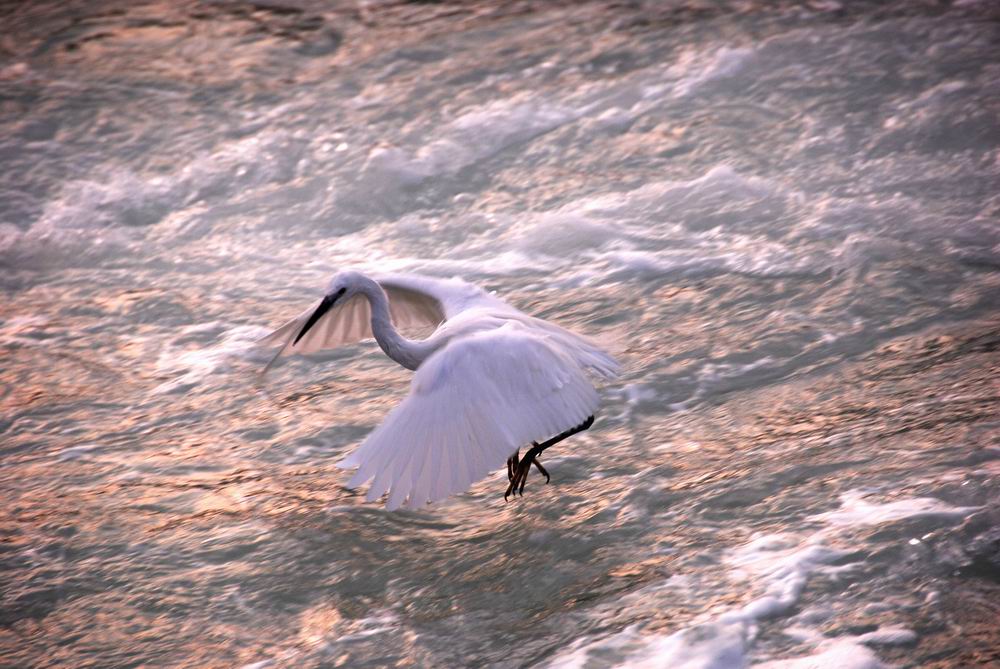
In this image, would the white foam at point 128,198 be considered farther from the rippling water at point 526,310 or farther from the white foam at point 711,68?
the white foam at point 711,68

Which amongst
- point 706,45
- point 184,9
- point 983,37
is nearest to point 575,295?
point 706,45

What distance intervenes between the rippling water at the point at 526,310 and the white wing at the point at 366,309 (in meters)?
0.34

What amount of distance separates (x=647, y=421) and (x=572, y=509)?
0.68m

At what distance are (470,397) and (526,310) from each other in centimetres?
216

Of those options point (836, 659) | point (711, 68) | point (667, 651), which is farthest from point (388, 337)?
point (711, 68)

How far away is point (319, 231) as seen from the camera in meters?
7.19

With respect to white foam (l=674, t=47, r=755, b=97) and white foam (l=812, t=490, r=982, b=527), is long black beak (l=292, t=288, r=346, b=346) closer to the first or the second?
white foam (l=812, t=490, r=982, b=527)

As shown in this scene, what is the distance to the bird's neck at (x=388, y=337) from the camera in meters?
4.34

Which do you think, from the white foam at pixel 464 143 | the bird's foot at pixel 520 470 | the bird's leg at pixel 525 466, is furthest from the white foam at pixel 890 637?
the white foam at pixel 464 143

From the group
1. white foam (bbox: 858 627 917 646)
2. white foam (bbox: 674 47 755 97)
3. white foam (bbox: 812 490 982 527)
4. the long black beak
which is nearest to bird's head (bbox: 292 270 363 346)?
the long black beak

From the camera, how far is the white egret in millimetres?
3711

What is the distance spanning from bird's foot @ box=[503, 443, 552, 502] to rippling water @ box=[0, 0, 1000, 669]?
0.06 metres

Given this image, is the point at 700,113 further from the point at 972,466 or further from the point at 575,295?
the point at 972,466

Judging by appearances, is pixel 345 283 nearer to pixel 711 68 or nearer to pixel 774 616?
pixel 774 616
